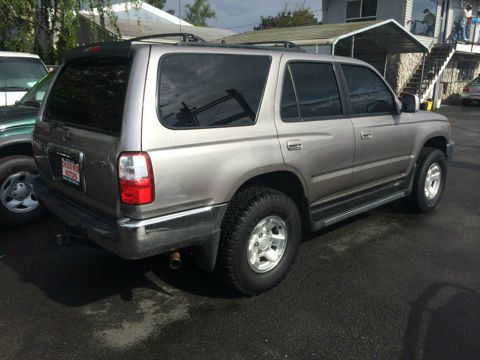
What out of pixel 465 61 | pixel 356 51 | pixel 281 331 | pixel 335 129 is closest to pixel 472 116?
pixel 356 51

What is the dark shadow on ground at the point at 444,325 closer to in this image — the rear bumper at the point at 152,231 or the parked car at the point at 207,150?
the parked car at the point at 207,150

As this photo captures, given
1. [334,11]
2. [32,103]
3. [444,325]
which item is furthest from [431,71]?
[444,325]

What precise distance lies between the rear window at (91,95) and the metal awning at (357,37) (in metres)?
10.0

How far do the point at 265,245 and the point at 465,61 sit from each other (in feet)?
80.7

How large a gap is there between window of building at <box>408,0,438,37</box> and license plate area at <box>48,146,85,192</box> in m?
20.9

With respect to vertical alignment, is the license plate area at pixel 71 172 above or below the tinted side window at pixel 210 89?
below

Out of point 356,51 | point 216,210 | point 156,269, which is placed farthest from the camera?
point 356,51

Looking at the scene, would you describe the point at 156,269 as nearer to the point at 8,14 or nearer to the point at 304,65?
the point at 304,65

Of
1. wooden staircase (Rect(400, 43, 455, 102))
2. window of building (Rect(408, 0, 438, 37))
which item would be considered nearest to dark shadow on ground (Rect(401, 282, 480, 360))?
wooden staircase (Rect(400, 43, 455, 102))

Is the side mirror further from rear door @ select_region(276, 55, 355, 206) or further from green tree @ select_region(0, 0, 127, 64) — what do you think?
green tree @ select_region(0, 0, 127, 64)

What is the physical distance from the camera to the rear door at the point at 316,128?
135 inches

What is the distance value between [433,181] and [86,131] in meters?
4.24

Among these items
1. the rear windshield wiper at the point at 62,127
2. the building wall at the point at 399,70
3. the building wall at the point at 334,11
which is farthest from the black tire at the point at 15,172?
the building wall at the point at 334,11

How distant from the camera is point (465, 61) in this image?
23703 mm
